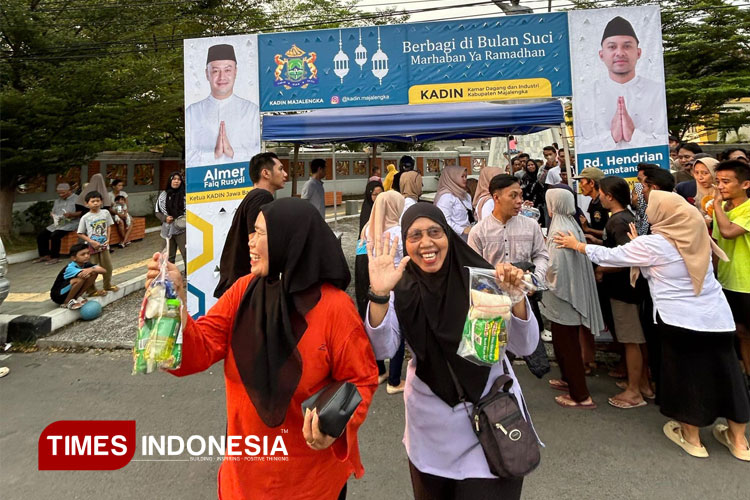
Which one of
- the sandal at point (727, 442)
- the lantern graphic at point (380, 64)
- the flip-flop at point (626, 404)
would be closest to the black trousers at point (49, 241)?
the lantern graphic at point (380, 64)

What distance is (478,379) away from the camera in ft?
5.24

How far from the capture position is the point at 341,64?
526cm

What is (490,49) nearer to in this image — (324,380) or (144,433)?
(324,380)

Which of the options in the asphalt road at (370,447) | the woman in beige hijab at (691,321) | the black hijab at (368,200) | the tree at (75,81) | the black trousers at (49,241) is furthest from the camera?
the black trousers at (49,241)

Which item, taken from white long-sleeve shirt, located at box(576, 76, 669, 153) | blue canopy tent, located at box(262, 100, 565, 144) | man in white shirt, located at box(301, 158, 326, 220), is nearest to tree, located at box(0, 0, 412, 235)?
man in white shirt, located at box(301, 158, 326, 220)

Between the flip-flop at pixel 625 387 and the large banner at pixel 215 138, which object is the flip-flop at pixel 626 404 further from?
the large banner at pixel 215 138

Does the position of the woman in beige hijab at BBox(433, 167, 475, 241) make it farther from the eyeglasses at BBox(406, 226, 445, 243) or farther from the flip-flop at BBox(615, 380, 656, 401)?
the eyeglasses at BBox(406, 226, 445, 243)

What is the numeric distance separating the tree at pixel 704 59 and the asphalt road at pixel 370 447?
14515mm

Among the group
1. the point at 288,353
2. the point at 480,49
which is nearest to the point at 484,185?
the point at 480,49

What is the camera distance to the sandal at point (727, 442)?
2.67 metres

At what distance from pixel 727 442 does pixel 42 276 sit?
1026 cm

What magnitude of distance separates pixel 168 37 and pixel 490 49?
13.2m

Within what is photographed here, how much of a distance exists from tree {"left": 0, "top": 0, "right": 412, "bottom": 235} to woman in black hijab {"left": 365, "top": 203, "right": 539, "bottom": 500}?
7335 mm

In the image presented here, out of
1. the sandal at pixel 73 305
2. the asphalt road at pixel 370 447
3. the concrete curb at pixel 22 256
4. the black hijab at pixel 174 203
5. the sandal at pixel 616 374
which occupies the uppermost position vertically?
the black hijab at pixel 174 203
